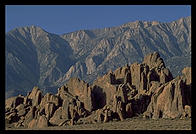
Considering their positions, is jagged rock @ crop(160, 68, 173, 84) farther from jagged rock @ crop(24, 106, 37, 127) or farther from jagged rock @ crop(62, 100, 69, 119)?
jagged rock @ crop(24, 106, 37, 127)

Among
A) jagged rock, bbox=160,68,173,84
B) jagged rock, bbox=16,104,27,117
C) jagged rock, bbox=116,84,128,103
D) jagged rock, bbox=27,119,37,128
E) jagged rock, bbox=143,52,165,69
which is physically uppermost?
jagged rock, bbox=143,52,165,69

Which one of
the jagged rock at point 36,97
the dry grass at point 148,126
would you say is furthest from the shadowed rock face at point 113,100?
the dry grass at point 148,126

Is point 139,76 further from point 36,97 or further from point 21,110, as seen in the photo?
point 21,110

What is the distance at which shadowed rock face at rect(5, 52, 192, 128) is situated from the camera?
69250mm

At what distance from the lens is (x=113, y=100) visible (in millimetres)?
76062

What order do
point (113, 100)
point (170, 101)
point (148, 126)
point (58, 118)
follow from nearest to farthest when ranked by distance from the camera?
1. point (148, 126)
2. point (170, 101)
3. point (58, 118)
4. point (113, 100)

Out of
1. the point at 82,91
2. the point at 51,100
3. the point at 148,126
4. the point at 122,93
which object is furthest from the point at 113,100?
the point at 148,126

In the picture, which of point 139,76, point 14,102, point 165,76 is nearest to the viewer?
point 165,76

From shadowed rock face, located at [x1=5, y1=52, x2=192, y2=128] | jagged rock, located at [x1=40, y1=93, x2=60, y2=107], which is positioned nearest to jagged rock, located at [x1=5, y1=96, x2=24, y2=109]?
shadowed rock face, located at [x1=5, y1=52, x2=192, y2=128]

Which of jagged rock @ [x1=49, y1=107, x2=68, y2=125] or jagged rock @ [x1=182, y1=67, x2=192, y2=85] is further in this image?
jagged rock @ [x1=182, y1=67, x2=192, y2=85]

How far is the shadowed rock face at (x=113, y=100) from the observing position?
69250 mm
